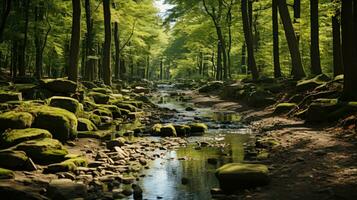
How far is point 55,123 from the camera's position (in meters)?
12.7

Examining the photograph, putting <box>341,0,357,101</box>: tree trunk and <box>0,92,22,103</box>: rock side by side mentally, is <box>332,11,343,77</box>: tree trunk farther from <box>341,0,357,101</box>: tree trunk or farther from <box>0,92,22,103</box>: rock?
<box>0,92,22,103</box>: rock

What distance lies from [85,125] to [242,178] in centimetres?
832

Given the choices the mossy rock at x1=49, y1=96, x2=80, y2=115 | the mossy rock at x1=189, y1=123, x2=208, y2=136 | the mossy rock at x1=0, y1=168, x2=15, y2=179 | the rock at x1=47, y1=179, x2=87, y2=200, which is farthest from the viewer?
the mossy rock at x1=189, y1=123, x2=208, y2=136

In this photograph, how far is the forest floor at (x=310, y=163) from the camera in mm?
7633

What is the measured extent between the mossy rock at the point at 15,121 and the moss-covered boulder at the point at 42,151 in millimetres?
1636

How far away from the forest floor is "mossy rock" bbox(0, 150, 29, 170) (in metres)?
4.85

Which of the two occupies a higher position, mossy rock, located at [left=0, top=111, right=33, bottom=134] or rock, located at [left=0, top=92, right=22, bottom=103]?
rock, located at [left=0, top=92, right=22, bottom=103]

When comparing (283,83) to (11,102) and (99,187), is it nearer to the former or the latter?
(11,102)

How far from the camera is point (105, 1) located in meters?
27.7

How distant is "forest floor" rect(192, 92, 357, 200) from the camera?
7.63 m

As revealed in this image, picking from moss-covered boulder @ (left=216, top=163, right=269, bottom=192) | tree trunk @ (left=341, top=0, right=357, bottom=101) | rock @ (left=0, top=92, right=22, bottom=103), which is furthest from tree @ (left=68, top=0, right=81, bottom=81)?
moss-covered boulder @ (left=216, top=163, right=269, bottom=192)

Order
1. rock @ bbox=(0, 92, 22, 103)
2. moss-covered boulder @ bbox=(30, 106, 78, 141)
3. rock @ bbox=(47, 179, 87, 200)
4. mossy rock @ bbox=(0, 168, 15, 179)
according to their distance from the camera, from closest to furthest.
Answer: rock @ bbox=(47, 179, 87, 200) < mossy rock @ bbox=(0, 168, 15, 179) < moss-covered boulder @ bbox=(30, 106, 78, 141) < rock @ bbox=(0, 92, 22, 103)

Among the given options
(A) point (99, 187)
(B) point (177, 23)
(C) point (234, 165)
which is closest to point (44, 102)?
(A) point (99, 187)

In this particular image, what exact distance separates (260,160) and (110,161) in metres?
3.79
